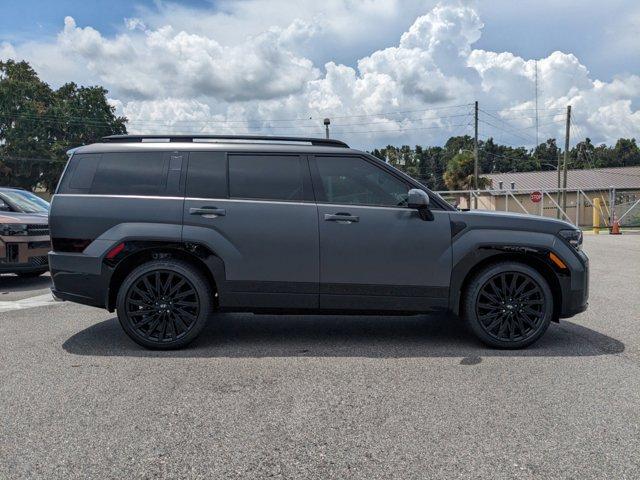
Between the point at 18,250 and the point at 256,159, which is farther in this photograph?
the point at 18,250

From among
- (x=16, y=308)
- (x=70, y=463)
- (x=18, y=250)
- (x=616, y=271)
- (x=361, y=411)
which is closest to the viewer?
(x=70, y=463)

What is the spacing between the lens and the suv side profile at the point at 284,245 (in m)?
4.77

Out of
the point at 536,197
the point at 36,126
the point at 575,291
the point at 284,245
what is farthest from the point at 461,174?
the point at 284,245

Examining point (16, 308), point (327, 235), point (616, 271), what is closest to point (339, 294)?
point (327, 235)

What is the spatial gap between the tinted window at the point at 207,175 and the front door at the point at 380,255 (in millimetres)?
909

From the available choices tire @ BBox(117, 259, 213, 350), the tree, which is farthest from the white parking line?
the tree

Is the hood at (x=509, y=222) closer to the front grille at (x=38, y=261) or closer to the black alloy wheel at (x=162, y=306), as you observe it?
the black alloy wheel at (x=162, y=306)

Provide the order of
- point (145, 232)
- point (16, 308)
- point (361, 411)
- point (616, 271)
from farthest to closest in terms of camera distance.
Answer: point (616, 271), point (16, 308), point (145, 232), point (361, 411)

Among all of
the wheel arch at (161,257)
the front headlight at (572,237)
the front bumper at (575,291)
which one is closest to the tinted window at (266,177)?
the wheel arch at (161,257)

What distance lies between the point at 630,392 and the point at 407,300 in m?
1.84

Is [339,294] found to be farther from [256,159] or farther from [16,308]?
[16,308]

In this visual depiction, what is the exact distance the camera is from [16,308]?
6.88 meters

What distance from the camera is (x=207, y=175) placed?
16.0ft

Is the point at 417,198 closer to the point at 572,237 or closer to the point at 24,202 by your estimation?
the point at 572,237
